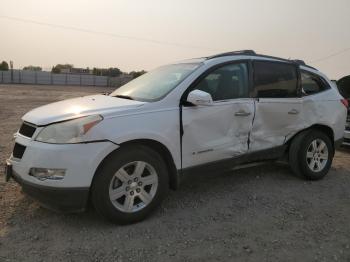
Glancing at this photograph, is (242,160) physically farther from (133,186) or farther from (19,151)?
(19,151)

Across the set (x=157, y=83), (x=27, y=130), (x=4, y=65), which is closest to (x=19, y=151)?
(x=27, y=130)

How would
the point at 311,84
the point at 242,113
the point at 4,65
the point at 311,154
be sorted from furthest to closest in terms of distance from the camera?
the point at 4,65
the point at 311,84
the point at 311,154
the point at 242,113

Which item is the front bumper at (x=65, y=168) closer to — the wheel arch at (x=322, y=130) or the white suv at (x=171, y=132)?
the white suv at (x=171, y=132)

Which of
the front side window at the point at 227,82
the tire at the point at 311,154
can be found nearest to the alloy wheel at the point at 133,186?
the front side window at the point at 227,82

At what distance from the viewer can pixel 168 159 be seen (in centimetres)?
404

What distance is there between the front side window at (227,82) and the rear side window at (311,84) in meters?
1.15

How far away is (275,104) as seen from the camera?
4.97 meters

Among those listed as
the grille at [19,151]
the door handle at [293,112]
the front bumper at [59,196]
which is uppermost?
the door handle at [293,112]

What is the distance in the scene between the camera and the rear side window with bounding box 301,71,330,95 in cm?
546

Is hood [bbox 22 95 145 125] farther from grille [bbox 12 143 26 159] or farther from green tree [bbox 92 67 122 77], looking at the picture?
green tree [bbox 92 67 122 77]

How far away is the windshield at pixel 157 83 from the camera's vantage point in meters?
4.24

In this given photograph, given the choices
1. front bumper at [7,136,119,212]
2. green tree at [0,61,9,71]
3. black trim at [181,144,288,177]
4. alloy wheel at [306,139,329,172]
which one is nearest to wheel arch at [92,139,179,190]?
black trim at [181,144,288,177]

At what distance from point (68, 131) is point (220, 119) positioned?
1755 mm

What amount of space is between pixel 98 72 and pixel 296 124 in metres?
87.7
